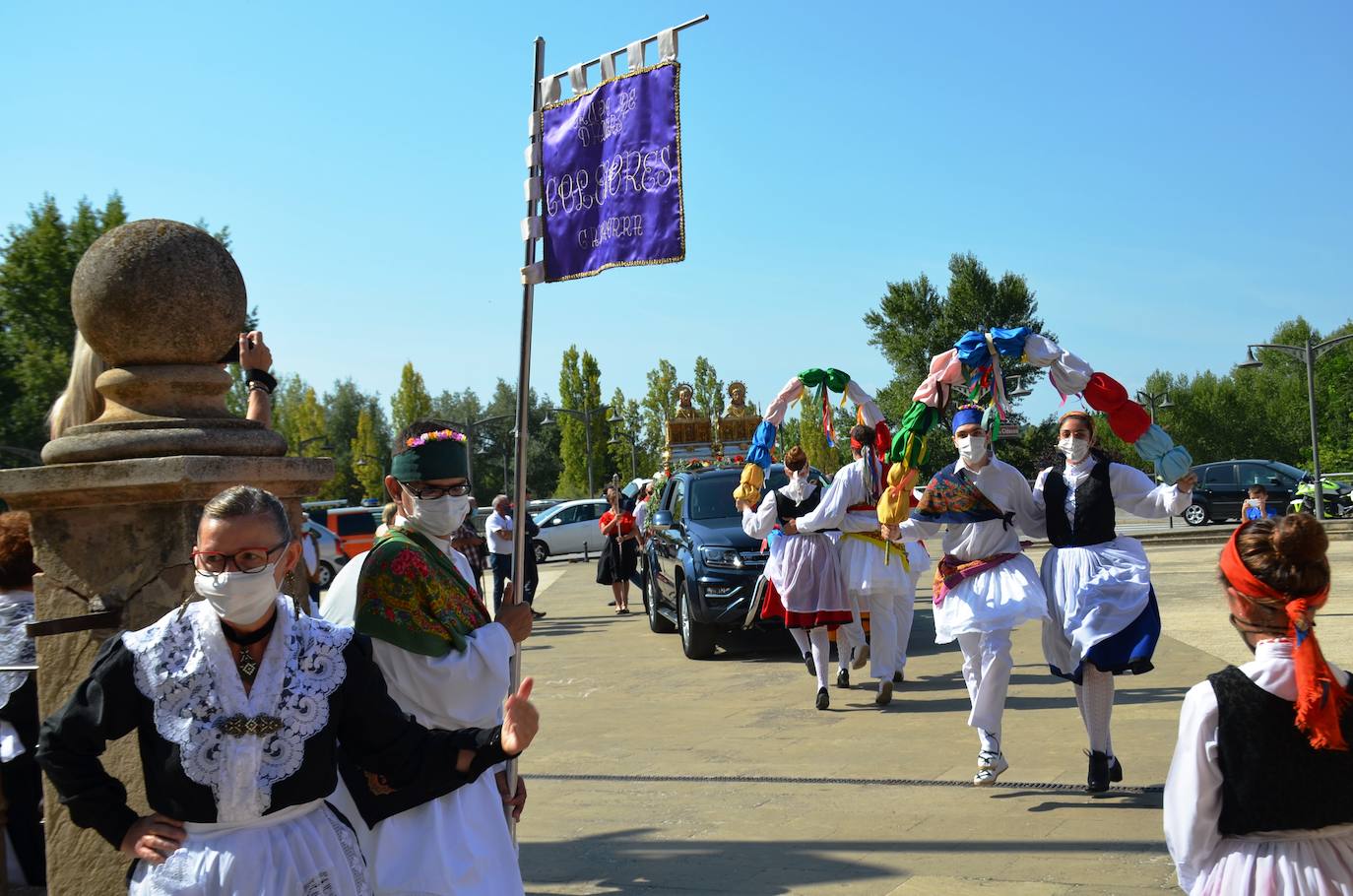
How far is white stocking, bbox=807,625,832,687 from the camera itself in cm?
1016

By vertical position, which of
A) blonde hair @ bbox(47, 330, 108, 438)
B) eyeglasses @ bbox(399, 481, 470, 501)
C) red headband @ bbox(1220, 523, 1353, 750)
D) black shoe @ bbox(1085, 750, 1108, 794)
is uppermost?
blonde hair @ bbox(47, 330, 108, 438)

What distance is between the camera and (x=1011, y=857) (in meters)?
5.84

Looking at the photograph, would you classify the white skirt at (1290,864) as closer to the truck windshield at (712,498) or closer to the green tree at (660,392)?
the truck windshield at (712,498)

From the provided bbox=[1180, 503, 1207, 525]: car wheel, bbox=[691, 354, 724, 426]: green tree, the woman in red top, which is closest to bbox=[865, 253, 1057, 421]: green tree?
bbox=[691, 354, 724, 426]: green tree

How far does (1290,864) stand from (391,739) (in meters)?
2.08

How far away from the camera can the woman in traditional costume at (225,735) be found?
2.79m

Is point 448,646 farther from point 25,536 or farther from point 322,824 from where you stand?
point 25,536

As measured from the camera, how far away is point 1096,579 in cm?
709

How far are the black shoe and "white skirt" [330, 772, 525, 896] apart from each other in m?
4.19

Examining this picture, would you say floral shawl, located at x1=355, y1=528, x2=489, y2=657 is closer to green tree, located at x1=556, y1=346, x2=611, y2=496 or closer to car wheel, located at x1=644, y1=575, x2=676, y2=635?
car wheel, located at x1=644, y1=575, x2=676, y2=635

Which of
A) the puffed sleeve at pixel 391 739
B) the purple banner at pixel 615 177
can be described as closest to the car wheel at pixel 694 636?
the purple banner at pixel 615 177

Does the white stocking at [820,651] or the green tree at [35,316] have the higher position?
the green tree at [35,316]

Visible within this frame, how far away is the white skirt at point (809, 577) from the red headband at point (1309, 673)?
301 inches

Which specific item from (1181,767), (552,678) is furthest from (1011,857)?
(552,678)
